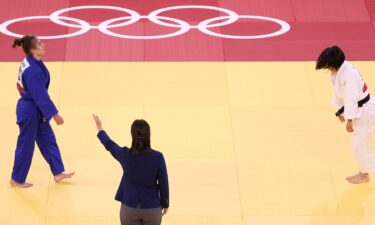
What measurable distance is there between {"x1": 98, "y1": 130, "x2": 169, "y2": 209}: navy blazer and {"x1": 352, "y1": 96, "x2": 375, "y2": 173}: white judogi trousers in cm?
285

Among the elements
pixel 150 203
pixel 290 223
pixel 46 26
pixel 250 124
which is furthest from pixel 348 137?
pixel 46 26

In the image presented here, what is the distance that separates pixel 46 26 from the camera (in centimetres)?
1391

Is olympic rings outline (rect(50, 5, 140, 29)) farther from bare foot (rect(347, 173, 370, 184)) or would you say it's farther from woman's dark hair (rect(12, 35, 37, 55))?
bare foot (rect(347, 173, 370, 184))

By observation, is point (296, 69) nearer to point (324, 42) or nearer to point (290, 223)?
point (324, 42)

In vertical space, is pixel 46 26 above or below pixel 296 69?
above

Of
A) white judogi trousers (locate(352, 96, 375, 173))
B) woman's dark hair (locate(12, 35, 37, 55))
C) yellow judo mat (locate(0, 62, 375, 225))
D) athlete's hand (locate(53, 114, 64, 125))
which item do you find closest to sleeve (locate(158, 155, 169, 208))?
yellow judo mat (locate(0, 62, 375, 225))

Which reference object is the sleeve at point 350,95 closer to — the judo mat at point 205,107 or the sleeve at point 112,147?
the judo mat at point 205,107

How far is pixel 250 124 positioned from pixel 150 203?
391 centimetres

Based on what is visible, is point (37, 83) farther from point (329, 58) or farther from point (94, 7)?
point (94, 7)

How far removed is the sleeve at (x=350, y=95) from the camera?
9.34m

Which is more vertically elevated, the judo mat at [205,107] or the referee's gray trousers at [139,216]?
the judo mat at [205,107]

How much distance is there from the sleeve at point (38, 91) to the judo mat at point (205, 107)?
1.08 m

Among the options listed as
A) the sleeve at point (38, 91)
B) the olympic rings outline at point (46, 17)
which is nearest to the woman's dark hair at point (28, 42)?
the sleeve at point (38, 91)

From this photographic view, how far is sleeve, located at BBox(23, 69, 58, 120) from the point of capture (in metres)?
9.33
